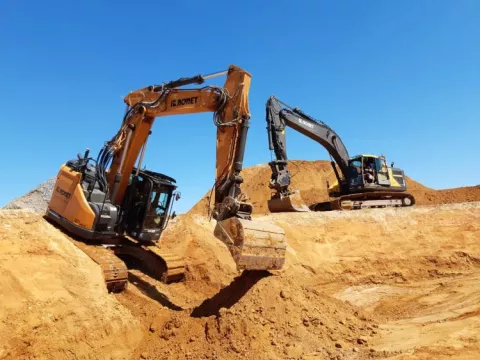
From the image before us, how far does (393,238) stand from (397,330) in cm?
774

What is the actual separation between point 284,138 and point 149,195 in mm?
8307

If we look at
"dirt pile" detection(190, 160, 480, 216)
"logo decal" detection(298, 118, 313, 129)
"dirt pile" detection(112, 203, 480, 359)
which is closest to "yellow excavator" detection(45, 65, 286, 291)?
"dirt pile" detection(112, 203, 480, 359)

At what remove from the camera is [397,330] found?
5.78 m

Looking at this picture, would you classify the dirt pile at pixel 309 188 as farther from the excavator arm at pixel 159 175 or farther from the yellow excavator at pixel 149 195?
the excavator arm at pixel 159 175

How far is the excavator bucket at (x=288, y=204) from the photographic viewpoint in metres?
15.7

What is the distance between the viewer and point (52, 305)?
554 cm

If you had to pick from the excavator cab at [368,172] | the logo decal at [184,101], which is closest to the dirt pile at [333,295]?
the excavator cab at [368,172]

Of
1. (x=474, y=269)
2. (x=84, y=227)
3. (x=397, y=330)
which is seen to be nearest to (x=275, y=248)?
(x=397, y=330)

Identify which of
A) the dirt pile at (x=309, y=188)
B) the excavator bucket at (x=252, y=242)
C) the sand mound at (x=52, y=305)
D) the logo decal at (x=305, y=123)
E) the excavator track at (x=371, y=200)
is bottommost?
the sand mound at (x=52, y=305)

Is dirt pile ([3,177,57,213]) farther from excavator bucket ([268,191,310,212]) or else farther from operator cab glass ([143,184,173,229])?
excavator bucket ([268,191,310,212])

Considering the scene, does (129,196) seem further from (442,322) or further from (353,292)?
(442,322)

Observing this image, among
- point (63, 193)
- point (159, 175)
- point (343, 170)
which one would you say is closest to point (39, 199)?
point (63, 193)

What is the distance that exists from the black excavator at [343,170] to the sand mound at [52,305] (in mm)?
9930

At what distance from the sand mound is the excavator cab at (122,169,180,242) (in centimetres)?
228
